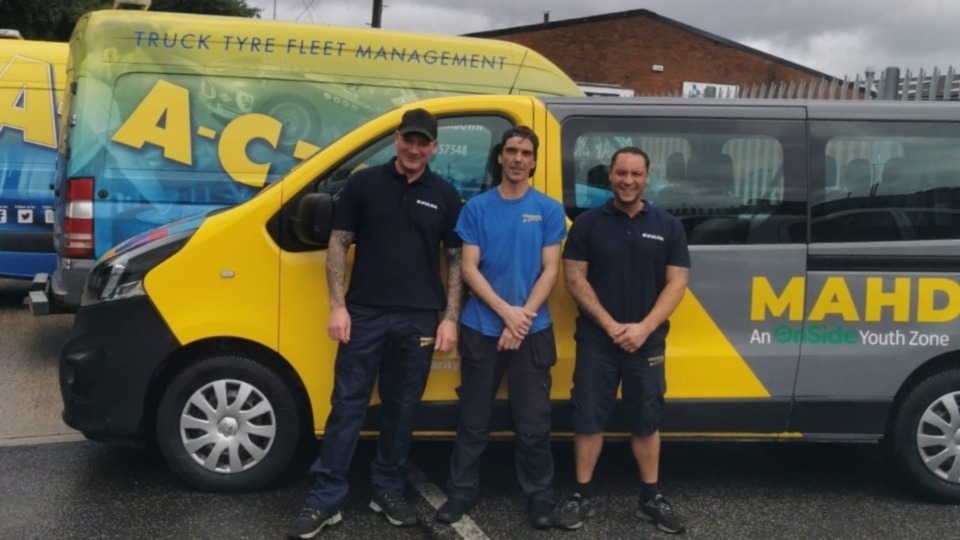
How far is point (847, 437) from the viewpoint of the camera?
14.8ft

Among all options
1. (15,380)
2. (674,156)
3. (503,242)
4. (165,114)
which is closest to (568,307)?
(503,242)

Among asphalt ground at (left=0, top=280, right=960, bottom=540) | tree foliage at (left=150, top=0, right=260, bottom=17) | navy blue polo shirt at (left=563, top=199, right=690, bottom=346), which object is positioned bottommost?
asphalt ground at (left=0, top=280, right=960, bottom=540)

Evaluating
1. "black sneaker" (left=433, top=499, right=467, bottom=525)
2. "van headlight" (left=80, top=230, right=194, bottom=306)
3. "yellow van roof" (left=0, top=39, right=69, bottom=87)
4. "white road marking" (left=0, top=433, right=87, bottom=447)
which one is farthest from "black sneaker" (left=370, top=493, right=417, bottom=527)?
"yellow van roof" (left=0, top=39, right=69, bottom=87)

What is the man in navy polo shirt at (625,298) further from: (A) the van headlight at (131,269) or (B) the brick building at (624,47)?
(B) the brick building at (624,47)

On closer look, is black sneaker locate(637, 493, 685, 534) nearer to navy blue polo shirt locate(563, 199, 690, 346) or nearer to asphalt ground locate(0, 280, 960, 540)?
asphalt ground locate(0, 280, 960, 540)

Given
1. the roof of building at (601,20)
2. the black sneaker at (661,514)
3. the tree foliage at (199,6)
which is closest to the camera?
the black sneaker at (661,514)

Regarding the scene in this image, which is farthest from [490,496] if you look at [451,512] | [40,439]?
[40,439]

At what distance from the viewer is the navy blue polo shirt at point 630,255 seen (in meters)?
4.09

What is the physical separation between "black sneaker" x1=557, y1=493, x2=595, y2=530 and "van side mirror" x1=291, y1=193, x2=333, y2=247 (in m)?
1.59

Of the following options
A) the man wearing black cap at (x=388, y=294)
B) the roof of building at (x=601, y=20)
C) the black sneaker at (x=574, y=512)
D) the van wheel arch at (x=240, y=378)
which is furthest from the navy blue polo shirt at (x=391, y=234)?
the roof of building at (x=601, y=20)

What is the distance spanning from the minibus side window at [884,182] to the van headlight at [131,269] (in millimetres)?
2927

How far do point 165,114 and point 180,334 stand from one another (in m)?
3.11

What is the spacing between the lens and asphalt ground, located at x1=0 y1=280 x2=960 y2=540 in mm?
4156

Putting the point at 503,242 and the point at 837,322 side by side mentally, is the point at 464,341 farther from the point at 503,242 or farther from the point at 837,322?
the point at 837,322
